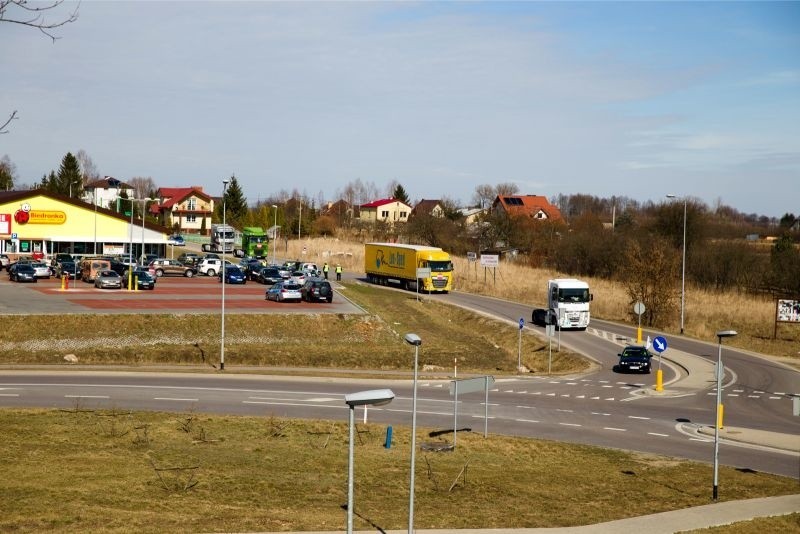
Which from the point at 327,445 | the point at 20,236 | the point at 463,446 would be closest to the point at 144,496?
the point at 327,445

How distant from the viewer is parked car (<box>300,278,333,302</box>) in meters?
58.5

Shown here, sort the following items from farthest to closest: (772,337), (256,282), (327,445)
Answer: (256,282)
(772,337)
(327,445)

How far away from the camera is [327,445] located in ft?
84.1

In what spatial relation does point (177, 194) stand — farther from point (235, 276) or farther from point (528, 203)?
point (235, 276)

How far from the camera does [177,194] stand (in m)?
170

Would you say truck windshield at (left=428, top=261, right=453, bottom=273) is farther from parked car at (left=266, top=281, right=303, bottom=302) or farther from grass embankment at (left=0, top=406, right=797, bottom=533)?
grass embankment at (left=0, top=406, right=797, bottom=533)

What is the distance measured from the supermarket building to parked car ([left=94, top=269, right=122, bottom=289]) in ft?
68.9

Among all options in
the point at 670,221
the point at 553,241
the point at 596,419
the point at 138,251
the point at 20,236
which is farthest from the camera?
the point at 553,241

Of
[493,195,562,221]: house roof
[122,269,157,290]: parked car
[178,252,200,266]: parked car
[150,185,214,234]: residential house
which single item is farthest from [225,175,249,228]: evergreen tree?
[122,269,157,290]: parked car

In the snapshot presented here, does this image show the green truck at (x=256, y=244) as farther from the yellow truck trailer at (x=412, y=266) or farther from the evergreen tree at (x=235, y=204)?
the evergreen tree at (x=235, y=204)

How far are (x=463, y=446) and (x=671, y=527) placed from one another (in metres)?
8.79

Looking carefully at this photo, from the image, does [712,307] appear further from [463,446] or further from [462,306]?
[463,446]

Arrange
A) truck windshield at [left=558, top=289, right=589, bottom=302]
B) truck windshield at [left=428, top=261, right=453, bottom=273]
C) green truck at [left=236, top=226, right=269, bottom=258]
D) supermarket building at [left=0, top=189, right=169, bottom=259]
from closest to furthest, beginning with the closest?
truck windshield at [left=558, top=289, right=589, bottom=302], truck windshield at [left=428, top=261, right=453, bottom=273], supermarket building at [left=0, top=189, right=169, bottom=259], green truck at [left=236, top=226, right=269, bottom=258]

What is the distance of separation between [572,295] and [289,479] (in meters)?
36.9
